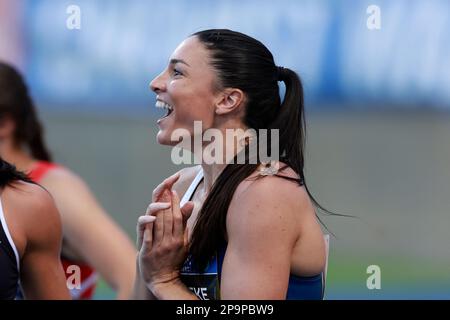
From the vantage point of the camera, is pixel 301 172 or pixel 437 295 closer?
pixel 301 172

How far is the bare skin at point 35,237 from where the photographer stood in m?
2.17

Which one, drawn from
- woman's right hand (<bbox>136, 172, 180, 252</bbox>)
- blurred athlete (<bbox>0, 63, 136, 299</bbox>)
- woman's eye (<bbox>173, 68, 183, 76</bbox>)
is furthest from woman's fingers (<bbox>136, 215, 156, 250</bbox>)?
blurred athlete (<bbox>0, 63, 136, 299</bbox>)

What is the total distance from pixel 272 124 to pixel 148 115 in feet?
13.0

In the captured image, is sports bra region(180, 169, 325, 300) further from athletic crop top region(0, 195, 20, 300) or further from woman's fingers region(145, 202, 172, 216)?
athletic crop top region(0, 195, 20, 300)

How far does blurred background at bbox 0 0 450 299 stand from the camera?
549 centimetres

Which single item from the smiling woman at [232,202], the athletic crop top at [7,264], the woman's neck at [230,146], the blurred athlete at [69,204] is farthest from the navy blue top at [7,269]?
the blurred athlete at [69,204]

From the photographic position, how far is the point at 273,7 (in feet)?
17.7

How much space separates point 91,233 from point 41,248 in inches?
31.5

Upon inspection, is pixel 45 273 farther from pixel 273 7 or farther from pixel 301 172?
pixel 273 7

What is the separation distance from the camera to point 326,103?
5.91 metres

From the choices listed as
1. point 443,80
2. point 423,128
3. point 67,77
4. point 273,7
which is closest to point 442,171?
point 423,128

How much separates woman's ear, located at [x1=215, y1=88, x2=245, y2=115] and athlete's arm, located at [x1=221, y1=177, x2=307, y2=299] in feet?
0.86

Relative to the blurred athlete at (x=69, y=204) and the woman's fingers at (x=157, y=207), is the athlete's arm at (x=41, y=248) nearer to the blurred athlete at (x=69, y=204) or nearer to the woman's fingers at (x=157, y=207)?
the woman's fingers at (x=157, y=207)

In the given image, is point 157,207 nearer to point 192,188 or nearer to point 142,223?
point 142,223
